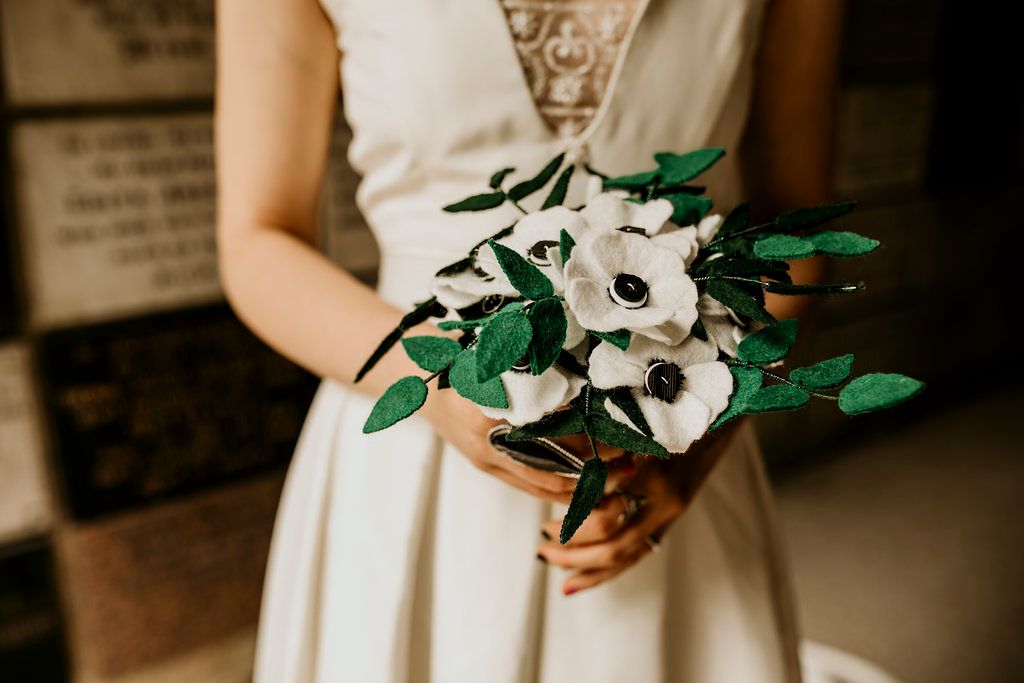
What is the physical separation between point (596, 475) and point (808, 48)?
520 millimetres

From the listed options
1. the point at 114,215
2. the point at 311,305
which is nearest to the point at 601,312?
the point at 311,305

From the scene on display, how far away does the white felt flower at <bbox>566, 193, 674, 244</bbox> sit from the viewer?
0.45 metres

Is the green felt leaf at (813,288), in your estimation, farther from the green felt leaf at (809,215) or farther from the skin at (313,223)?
the skin at (313,223)

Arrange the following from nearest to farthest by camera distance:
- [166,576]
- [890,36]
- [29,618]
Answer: [29,618] → [166,576] → [890,36]

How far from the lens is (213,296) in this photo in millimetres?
1374

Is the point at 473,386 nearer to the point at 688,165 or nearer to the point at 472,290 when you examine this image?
the point at 472,290

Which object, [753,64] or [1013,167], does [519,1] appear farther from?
[1013,167]

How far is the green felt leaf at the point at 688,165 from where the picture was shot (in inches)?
20.0

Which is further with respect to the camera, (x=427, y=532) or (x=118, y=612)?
(x=118, y=612)

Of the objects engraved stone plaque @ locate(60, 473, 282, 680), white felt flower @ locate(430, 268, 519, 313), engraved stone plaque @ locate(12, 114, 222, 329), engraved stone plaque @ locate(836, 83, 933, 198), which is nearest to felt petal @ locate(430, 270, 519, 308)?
white felt flower @ locate(430, 268, 519, 313)

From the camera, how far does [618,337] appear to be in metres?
0.39

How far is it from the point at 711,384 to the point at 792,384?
0.04 meters

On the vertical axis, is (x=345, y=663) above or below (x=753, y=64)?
below

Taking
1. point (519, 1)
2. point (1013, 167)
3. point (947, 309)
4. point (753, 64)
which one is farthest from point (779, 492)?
point (519, 1)
